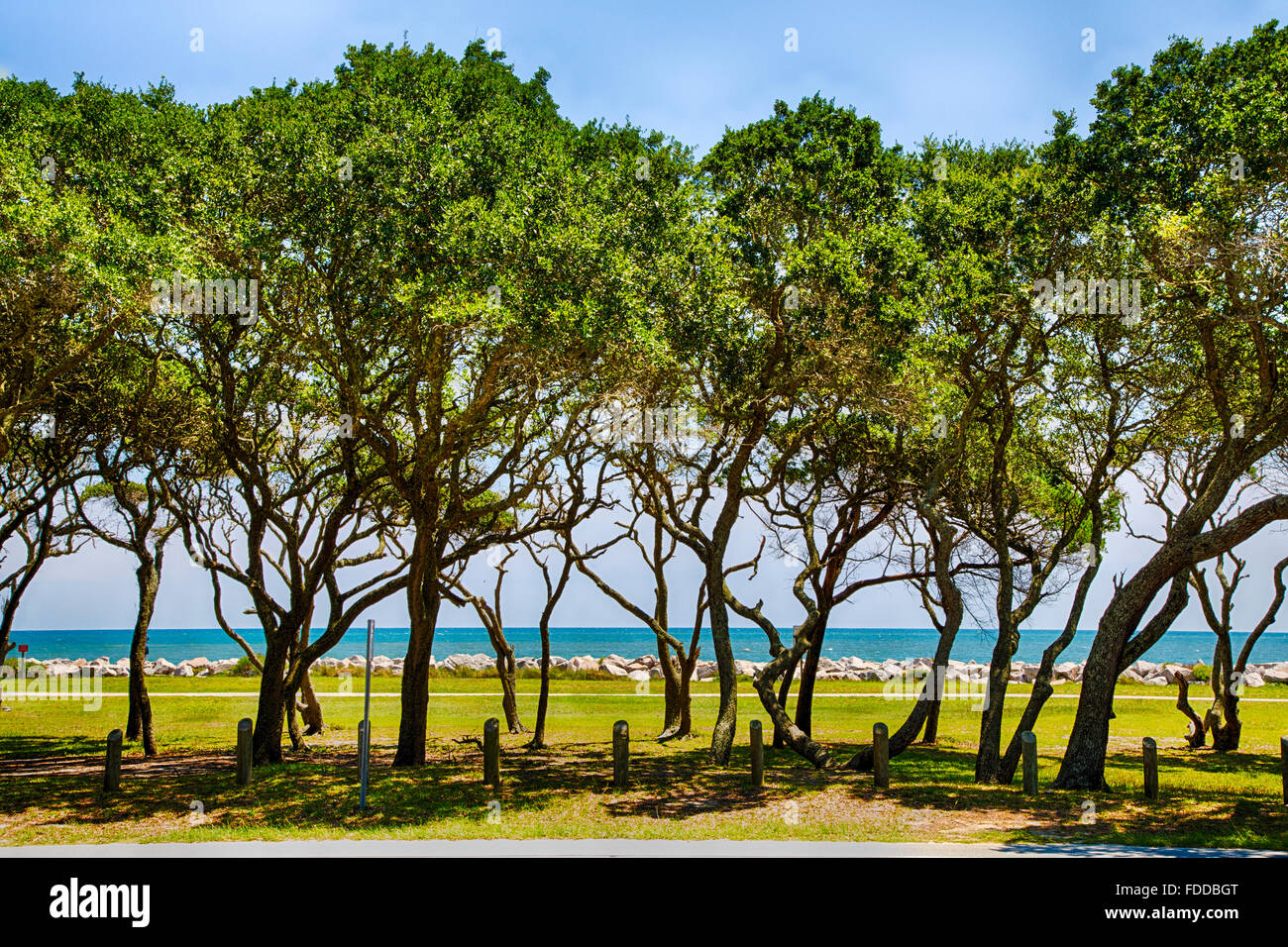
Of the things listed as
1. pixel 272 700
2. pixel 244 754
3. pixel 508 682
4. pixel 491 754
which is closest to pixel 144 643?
pixel 272 700

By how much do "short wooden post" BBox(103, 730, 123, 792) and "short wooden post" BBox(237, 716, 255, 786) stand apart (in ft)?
6.31

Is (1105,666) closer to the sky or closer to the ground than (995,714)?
→ closer to the sky

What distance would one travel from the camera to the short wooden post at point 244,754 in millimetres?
15477

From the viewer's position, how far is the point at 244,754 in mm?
15547

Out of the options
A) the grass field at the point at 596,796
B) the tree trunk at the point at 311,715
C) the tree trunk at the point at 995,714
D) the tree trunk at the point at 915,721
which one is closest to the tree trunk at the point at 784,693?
the grass field at the point at 596,796

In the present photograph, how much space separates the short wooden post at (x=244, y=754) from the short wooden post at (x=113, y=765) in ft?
6.31

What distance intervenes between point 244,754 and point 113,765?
83.7 inches

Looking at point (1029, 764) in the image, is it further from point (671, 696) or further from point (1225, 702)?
point (1225, 702)

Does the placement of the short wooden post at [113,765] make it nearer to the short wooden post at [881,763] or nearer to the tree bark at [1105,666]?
the short wooden post at [881,763]

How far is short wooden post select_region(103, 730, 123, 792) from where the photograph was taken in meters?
15.3

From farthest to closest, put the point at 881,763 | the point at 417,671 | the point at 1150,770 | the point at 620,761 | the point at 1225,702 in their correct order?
the point at 1225,702 → the point at 417,671 → the point at 620,761 → the point at 881,763 → the point at 1150,770

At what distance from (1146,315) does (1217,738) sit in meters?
13.6

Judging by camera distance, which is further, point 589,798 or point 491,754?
point 491,754

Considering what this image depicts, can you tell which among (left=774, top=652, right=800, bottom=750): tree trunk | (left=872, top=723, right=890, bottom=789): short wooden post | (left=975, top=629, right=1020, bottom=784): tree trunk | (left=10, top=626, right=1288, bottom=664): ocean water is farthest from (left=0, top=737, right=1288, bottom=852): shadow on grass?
(left=10, top=626, right=1288, bottom=664): ocean water
